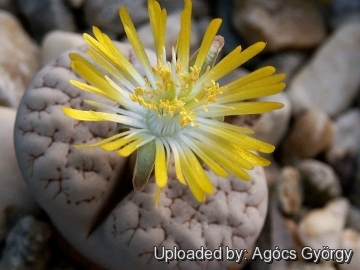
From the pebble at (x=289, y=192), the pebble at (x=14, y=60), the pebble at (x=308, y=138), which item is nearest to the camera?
the pebble at (x=14, y=60)

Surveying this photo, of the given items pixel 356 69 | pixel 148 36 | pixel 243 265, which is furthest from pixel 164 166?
pixel 356 69

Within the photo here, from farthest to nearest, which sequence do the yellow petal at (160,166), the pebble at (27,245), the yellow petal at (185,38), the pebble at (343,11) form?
the pebble at (343,11) < the pebble at (27,245) < the yellow petal at (185,38) < the yellow petal at (160,166)

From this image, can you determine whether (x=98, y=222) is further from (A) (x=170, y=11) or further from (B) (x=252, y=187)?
(A) (x=170, y=11)

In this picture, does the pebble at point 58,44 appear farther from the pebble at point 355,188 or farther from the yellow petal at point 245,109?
the pebble at point 355,188

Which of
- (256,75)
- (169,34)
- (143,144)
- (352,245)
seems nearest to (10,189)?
(143,144)

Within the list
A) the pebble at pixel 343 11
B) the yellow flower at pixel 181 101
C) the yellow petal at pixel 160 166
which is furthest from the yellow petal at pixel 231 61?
the pebble at pixel 343 11

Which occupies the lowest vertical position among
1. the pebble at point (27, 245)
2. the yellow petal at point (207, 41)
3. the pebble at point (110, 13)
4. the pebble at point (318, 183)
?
the pebble at point (318, 183)
